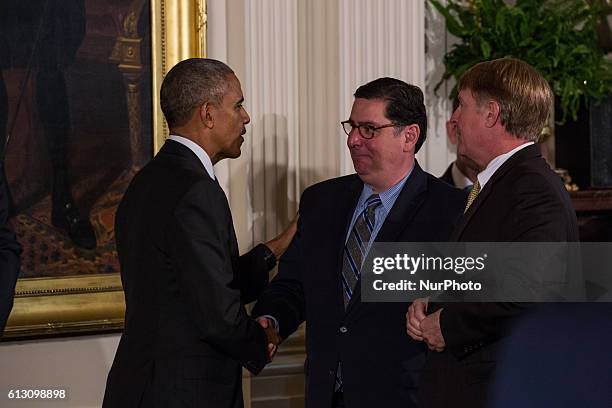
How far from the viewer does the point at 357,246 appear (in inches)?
122

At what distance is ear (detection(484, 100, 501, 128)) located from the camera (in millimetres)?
2598

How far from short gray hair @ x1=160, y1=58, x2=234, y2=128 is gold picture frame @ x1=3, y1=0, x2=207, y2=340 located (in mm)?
1519

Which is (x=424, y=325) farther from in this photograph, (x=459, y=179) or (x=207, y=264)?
(x=459, y=179)

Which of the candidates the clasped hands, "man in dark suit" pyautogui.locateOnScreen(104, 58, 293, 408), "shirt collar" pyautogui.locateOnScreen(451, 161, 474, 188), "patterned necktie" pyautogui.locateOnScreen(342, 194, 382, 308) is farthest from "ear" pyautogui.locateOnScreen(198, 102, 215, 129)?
"shirt collar" pyautogui.locateOnScreen(451, 161, 474, 188)

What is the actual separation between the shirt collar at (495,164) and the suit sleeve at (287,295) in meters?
0.83

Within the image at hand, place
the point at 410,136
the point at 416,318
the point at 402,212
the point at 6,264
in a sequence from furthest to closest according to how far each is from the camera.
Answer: the point at 410,136, the point at 402,212, the point at 6,264, the point at 416,318

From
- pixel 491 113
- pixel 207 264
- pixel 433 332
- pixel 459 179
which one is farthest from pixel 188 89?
pixel 459 179

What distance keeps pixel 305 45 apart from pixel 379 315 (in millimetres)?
2231

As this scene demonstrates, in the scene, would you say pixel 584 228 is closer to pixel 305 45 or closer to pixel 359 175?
pixel 305 45

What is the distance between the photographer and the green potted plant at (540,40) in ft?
17.4

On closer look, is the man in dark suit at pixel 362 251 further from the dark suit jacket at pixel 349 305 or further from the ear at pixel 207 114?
the ear at pixel 207 114

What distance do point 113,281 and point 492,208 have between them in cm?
240

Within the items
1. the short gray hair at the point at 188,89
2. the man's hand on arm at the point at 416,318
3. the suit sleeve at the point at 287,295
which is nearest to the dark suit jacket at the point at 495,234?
the man's hand on arm at the point at 416,318

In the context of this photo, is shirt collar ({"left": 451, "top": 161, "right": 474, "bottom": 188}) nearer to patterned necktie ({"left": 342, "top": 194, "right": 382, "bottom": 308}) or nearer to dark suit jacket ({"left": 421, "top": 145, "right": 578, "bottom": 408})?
patterned necktie ({"left": 342, "top": 194, "right": 382, "bottom": 308})
